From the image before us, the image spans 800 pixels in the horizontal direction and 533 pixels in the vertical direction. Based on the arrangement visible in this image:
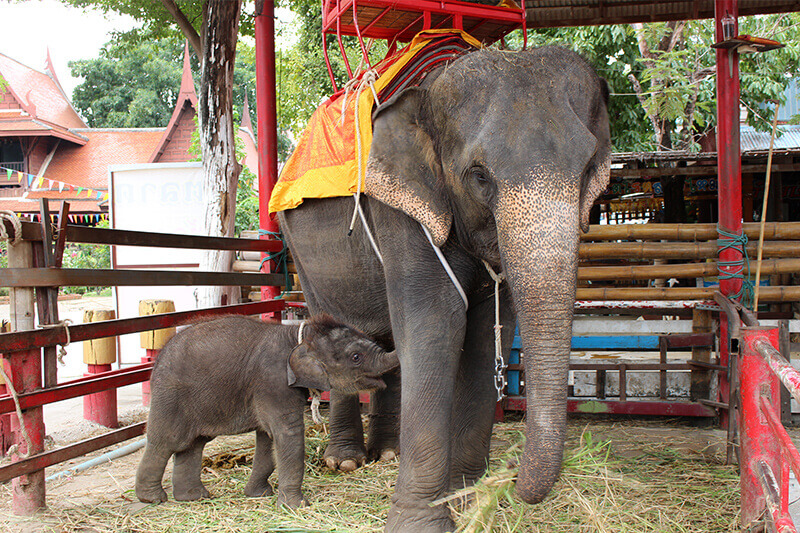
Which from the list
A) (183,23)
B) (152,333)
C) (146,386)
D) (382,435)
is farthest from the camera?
(183,23)

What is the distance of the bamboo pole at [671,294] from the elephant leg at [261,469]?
105 inches

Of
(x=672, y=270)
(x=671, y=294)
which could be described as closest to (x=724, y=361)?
(x=671, y=294)

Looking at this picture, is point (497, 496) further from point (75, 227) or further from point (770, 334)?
point (75, 227)

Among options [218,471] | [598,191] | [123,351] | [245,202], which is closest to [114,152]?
[245,202]

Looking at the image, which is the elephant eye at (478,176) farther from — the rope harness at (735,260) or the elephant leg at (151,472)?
the rope harness at (735,260)

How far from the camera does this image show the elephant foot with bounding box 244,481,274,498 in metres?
3.69

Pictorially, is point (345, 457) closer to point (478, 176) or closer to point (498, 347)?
point (498, 347)

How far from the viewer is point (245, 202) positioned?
17844 mm

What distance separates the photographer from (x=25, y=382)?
3.27 m

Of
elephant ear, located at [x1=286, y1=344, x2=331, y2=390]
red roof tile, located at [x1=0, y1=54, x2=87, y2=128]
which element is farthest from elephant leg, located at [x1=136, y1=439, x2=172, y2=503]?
red roof tile, located at [x1=0, y1=54, x2=87, y2=128]

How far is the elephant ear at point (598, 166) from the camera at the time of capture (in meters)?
2.60

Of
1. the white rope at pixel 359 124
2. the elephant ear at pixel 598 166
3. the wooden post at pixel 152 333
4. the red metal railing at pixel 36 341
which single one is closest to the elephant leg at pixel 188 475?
the red metal railing at pixel 36 341

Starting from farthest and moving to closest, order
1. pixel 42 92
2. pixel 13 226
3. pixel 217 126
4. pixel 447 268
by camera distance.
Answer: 1. pixel 42 92
2. pixel 217 126
3. pixel 13 226
4. pixel 447 268

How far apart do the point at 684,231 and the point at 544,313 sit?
128 inches
